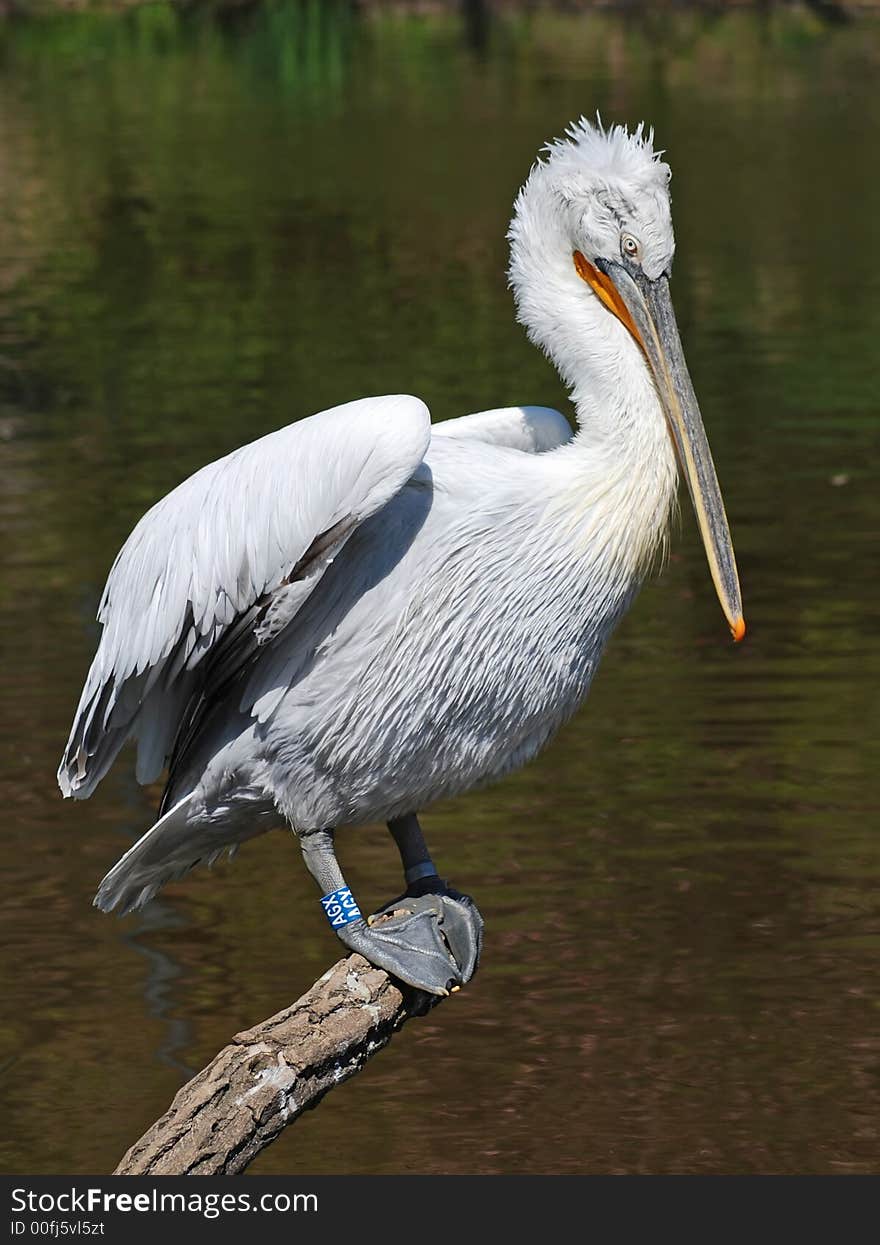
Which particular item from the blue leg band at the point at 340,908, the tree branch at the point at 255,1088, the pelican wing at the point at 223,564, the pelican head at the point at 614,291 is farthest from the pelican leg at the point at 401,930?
the pelican head at the point at 614,291

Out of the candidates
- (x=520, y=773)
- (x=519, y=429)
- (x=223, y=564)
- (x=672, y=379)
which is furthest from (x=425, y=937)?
(x=520, y=773)

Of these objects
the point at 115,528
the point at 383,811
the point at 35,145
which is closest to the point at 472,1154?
the point at 383,811

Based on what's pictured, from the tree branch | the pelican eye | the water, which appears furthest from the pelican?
the water

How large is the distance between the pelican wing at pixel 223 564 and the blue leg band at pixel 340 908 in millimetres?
458

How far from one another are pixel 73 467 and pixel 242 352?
3.29 m

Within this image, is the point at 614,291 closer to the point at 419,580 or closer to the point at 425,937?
the point at 419,580

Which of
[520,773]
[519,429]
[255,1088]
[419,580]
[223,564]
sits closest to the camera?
[255,1088]

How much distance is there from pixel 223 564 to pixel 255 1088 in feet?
3.27

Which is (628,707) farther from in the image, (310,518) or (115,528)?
(310,518)

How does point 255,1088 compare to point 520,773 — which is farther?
point 520,773

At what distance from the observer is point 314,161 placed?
25.0 meters

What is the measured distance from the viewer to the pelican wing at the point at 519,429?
178 inches

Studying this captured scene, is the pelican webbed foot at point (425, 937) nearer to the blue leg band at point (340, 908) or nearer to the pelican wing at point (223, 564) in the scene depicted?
the blue leg band at point (340, 908)

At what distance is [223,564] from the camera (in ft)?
13.9
